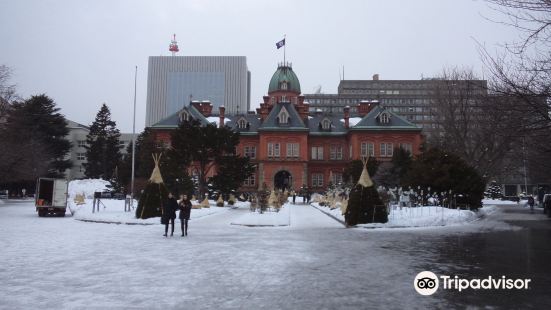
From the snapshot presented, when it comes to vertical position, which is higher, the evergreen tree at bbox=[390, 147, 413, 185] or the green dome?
the green dome

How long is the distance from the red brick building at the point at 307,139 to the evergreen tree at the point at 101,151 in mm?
16544

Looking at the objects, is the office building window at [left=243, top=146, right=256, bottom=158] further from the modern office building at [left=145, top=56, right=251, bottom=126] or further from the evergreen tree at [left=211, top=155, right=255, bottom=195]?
the modern office building at [left=145, top=56, right=251, bottom=126]

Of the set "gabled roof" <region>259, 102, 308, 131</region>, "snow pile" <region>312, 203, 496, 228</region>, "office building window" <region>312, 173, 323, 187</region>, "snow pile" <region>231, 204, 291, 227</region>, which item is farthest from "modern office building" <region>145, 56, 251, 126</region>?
"snow pile" <region>312, 203, 496, 228</region>

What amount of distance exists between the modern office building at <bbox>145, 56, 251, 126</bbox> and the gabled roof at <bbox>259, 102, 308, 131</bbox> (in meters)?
101

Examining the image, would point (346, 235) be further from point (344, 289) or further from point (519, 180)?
point (519, 180)

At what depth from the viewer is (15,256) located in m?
10.9

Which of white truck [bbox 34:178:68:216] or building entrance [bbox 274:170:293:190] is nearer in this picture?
white truck [bbox 34:178:68:216]

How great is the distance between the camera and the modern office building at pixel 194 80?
163 m

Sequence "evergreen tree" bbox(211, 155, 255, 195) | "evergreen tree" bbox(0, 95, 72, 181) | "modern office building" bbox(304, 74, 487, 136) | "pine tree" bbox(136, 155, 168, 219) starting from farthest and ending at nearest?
1. "modern office building" bbox(304, 74, 487, 136)
2. "evergreen tree" bbox(0, 95, 72, 181)
3. "evergreen tree" bbox(211, 155, 255, 195)
4. "pine tree" bbox(136, 155, 168, 219)

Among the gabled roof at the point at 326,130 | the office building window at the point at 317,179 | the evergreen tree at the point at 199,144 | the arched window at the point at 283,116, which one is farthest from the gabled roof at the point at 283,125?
the evergreen tree at the point at 199,144

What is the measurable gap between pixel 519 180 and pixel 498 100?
97985 mm

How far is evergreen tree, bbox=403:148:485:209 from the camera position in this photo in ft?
90.9

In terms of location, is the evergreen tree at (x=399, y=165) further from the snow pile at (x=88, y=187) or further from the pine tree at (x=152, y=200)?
the snow pile at (x=88, y=187)

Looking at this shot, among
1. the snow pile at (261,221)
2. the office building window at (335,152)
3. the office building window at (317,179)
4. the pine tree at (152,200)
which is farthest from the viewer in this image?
the office building window at (335,152)
